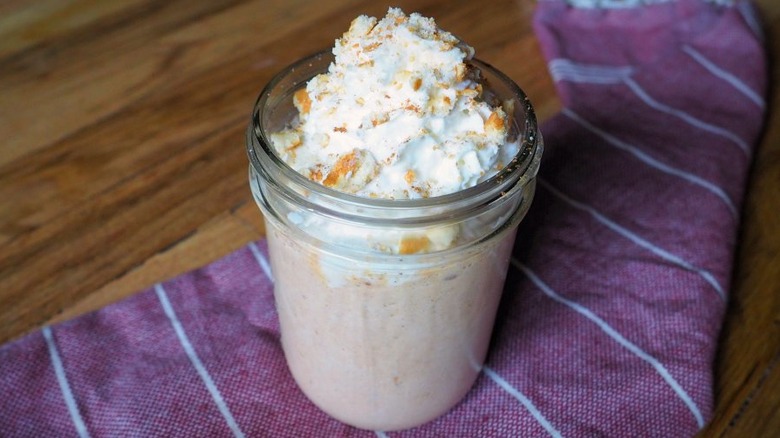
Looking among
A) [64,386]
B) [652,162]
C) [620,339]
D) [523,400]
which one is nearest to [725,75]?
[652,162]

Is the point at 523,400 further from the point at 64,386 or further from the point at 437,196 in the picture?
the point at 64,386

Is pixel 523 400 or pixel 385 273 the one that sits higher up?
pixel 385 273

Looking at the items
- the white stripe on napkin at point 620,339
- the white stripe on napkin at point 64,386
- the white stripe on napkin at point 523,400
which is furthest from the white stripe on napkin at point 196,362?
the white stripe on napkin at point 620,339

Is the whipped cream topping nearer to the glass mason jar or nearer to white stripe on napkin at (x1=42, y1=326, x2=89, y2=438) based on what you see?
the glass mason jar

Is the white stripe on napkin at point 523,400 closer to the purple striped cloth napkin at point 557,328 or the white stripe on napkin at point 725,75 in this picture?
the purple striped cloth napkin at point 557,328

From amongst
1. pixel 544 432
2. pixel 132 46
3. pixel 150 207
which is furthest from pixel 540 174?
pixel 132 46

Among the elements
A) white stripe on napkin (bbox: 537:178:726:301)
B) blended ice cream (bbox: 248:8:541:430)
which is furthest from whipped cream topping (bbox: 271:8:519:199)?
white stripe on napkin (bbox: 537:178:726:301)

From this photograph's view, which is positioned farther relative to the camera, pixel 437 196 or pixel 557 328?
pixel 557 328
